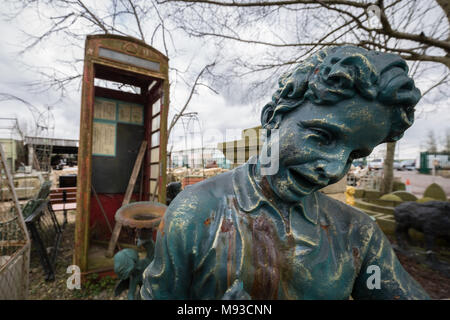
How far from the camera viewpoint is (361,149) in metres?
0.73

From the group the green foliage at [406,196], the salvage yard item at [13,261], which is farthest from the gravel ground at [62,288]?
the green foliage at [406,196]

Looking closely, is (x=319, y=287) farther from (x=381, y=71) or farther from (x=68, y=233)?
(x=68, y=233)

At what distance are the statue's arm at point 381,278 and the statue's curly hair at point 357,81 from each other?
1.64ft

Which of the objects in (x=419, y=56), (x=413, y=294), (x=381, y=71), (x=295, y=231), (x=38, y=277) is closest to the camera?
(x=381, y=71)

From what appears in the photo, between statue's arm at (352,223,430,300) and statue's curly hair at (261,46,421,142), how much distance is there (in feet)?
1.64

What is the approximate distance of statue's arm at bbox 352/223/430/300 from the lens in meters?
0.89

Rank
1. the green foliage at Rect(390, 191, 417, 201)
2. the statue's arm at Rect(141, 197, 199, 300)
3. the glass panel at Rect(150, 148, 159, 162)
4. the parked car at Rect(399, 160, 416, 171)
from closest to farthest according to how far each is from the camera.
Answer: the statue's arm at Rect(141, 197, 199, 300) < the glass panel at Rect(150, 148, 159, 162) < the green foliage at Rect(390, 191, 417, 201) < the parked car at Rect(399, 160, 416, 171)

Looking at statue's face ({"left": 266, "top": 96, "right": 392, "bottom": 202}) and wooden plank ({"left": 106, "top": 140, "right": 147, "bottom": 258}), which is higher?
statue's face ({"left": 266, "top": 96, "right": 392, "bottom": 202})

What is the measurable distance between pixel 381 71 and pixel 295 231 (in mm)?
594

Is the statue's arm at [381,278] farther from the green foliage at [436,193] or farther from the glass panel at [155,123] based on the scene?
the green foliage at [436,193]

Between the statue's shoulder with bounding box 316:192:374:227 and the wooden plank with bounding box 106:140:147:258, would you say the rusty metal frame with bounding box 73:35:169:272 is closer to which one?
the wooden plank with bounding box 106:140:147:258

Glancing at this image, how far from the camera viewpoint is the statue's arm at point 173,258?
75 cm

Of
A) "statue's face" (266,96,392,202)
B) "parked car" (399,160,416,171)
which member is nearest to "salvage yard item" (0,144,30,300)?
"statue's face" (266,96,392,202)
